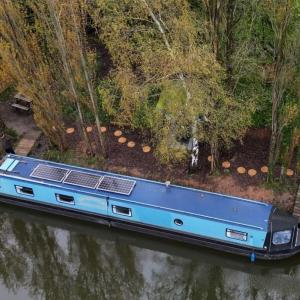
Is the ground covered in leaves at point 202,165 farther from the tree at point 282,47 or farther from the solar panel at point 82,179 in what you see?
the tree at point 282,47

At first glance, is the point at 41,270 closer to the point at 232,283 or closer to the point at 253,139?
the point at 232,283

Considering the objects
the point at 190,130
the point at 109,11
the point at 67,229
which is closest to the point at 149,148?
the point at 190,130

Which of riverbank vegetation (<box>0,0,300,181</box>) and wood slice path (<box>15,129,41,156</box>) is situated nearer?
riverbank vegetation (<box>0,0,300,181</box>)

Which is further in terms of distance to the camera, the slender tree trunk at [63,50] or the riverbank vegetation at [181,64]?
the slender tree trunk at [63,50]

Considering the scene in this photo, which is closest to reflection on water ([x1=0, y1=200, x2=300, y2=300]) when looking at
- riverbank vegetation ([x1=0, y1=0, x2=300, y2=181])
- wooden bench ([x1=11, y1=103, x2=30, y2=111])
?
riverbank vegetation ([x1=0, y1=0, x2=300, y2=181])

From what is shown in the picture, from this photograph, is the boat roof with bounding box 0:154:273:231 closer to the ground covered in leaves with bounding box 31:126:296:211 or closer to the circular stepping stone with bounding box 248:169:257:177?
the ground covered in leaves with bounding box 31:126:296:211

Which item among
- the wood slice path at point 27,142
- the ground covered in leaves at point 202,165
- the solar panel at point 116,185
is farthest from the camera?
the wood slice path at point 27,142

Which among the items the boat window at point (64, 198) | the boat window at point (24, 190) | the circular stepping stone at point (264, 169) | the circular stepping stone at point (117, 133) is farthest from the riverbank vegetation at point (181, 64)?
the boat window at point (64, 198)
